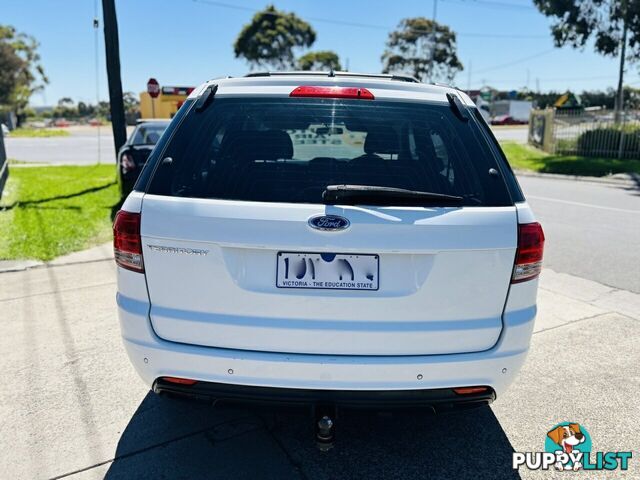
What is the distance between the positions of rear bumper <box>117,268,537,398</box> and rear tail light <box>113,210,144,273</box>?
50 mm

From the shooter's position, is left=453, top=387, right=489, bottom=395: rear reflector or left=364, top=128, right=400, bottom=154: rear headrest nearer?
left=453, top=387, right=489, bottom=395: rear reflector

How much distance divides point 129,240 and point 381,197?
1111mm

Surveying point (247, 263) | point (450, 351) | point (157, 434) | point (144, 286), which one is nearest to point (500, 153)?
point (450, 351)

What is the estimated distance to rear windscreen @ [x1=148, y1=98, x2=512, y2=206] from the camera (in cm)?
225

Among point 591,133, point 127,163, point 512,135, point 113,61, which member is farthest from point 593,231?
point 512,135

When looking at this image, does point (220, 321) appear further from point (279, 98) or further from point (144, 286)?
point (279, 98)

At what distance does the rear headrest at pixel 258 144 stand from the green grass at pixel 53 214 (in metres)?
4.75

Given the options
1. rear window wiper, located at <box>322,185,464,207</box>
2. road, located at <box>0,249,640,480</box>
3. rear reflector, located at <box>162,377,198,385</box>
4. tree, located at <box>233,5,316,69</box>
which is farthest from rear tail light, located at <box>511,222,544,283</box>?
tree, located at <box>233,5,316,69</box>

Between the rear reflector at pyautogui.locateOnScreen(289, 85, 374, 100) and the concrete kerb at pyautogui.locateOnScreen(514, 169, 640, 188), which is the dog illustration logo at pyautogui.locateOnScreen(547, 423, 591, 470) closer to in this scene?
the rear reflector at pyautogui.locateOnScreen(289, 85, 374, 100)

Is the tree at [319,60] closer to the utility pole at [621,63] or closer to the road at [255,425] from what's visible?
the utility pole at [621,63]

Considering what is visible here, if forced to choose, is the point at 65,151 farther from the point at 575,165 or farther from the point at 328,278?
the point at 328,278

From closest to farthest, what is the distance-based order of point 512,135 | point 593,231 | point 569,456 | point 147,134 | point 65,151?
point 569,456
point 593,231
point 147,134
point 65,151
point 512,135

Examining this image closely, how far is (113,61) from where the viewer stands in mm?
11203

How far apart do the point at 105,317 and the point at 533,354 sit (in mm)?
3458
